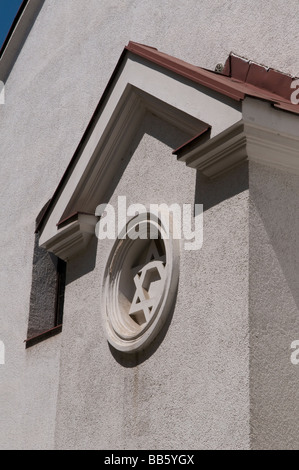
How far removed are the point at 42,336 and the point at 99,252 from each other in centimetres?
321

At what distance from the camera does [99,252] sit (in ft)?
24.8

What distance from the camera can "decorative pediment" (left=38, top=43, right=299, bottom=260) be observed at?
18.8 ft

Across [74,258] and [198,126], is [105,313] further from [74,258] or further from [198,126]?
[198,126]

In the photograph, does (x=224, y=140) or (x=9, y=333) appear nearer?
(x=224, y=140)

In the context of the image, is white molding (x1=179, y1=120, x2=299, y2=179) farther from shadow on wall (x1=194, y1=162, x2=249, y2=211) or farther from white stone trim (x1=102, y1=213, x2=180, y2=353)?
white stone trim (x1=102, y1=213, x2=180, y2=353)

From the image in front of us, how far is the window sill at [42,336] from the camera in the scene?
10219 mm

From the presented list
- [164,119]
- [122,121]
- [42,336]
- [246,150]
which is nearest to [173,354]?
[246,150]

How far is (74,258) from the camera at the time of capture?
26.3 feet

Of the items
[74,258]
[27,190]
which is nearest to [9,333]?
[27,190]

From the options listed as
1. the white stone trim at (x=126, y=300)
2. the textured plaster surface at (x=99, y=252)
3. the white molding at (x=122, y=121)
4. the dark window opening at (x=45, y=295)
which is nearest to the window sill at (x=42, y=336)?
the dark window opening at (x=45, y=295)

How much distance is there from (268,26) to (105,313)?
10.3ft

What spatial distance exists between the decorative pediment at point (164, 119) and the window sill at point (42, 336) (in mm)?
2182

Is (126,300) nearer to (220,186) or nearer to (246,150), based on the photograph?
(220,186)

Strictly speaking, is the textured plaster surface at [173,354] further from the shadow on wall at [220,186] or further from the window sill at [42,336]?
the window sill at [42,336]
